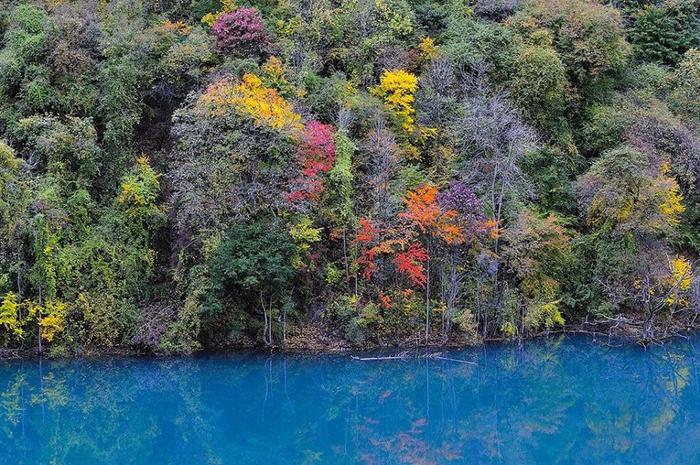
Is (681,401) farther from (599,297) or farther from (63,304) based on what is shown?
(63,304)

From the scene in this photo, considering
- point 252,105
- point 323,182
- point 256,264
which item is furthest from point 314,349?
point 252,105

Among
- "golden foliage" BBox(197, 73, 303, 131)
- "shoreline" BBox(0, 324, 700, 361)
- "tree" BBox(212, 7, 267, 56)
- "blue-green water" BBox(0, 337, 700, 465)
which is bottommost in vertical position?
"blue-green water" BBox(0, 337, 700, 465)

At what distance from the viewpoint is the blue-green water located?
55.7 ft

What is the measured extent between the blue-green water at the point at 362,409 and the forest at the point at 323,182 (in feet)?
4.58

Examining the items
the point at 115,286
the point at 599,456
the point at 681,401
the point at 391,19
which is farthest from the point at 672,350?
the point at 115,286

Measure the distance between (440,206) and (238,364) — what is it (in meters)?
9.09

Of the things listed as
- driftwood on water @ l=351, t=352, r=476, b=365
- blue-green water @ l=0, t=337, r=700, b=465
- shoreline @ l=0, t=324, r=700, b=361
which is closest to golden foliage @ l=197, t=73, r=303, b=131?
shoreline @ l=0, t=324, r=700, b=361

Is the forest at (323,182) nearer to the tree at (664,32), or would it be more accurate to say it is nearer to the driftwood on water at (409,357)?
the driftwood on water at (409,357)

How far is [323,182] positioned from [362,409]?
861 centimetres

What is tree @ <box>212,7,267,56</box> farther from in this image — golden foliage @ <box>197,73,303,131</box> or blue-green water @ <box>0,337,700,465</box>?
blue-green water @ <box>0,337,700,465</box>

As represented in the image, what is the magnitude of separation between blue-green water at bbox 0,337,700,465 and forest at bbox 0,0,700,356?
139cm

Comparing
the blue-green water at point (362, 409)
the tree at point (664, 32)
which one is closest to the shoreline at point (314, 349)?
the blue-green water at point (362, 409)

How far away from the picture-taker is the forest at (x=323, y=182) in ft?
77.6

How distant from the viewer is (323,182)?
82.3ft
